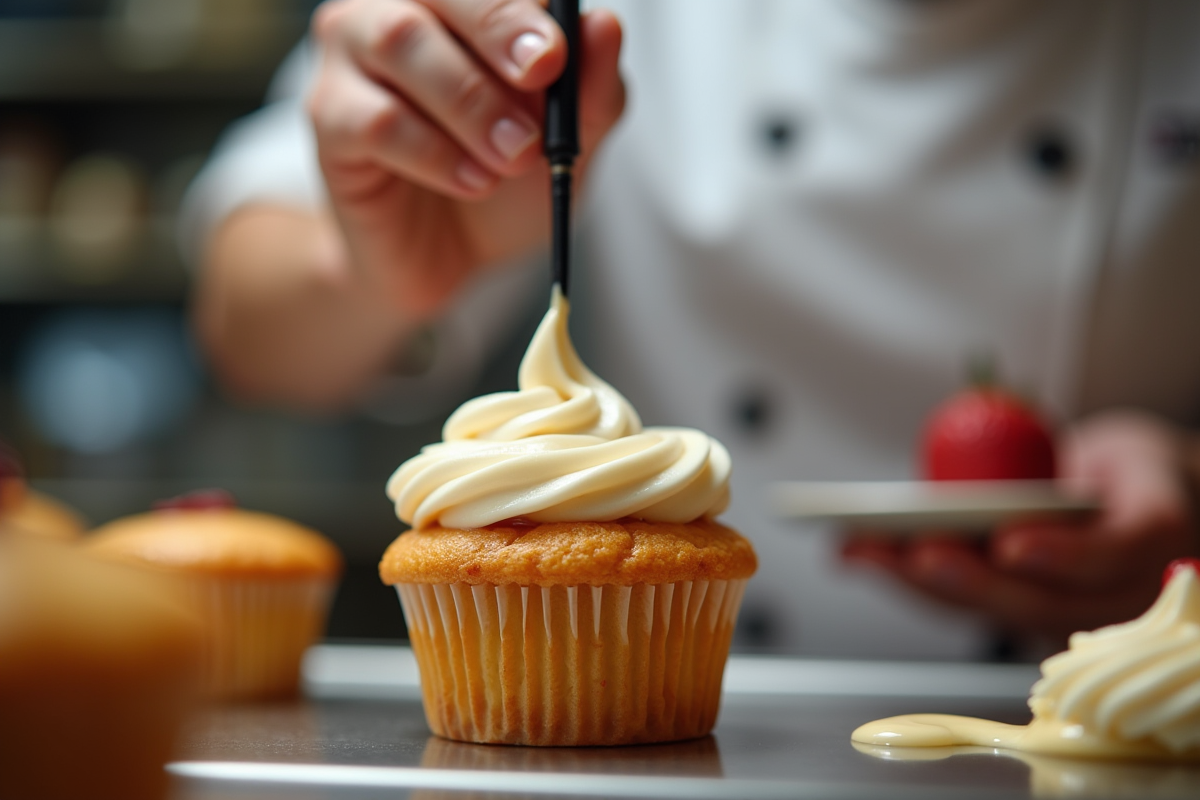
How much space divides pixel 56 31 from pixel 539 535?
10.2 ft

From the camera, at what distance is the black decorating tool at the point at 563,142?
1195 mm

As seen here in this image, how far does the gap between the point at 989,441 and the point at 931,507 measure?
0.39 meters

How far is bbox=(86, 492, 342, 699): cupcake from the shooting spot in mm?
1632

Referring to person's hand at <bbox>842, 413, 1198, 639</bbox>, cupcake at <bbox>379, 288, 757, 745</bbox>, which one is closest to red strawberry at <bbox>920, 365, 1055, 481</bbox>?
person's hand at <bbox>842, 413, 1198, 639</bbox>

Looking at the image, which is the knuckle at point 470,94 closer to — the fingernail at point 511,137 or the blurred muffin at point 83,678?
the fingernail at point 511,137

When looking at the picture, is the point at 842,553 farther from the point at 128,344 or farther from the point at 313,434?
the point at 128,344

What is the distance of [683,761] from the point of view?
0.98 m

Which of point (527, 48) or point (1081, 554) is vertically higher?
point (527, 48)

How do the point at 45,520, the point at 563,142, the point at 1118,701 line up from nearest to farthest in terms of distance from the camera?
1. the point at 1118,701
2. the point at 563,142
3. the point at 45,520

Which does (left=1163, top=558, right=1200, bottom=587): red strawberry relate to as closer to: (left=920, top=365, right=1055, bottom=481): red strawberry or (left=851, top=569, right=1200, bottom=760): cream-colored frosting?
(left=851, top=569, right=1200, bottom=760): cream-colored frosting

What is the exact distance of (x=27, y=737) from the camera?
1.88 ft

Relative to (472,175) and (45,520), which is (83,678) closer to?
(472,175)

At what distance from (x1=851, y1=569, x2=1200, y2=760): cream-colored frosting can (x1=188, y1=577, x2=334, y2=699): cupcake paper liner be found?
950mm

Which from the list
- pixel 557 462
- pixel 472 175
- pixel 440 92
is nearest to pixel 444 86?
pixel 440 92
